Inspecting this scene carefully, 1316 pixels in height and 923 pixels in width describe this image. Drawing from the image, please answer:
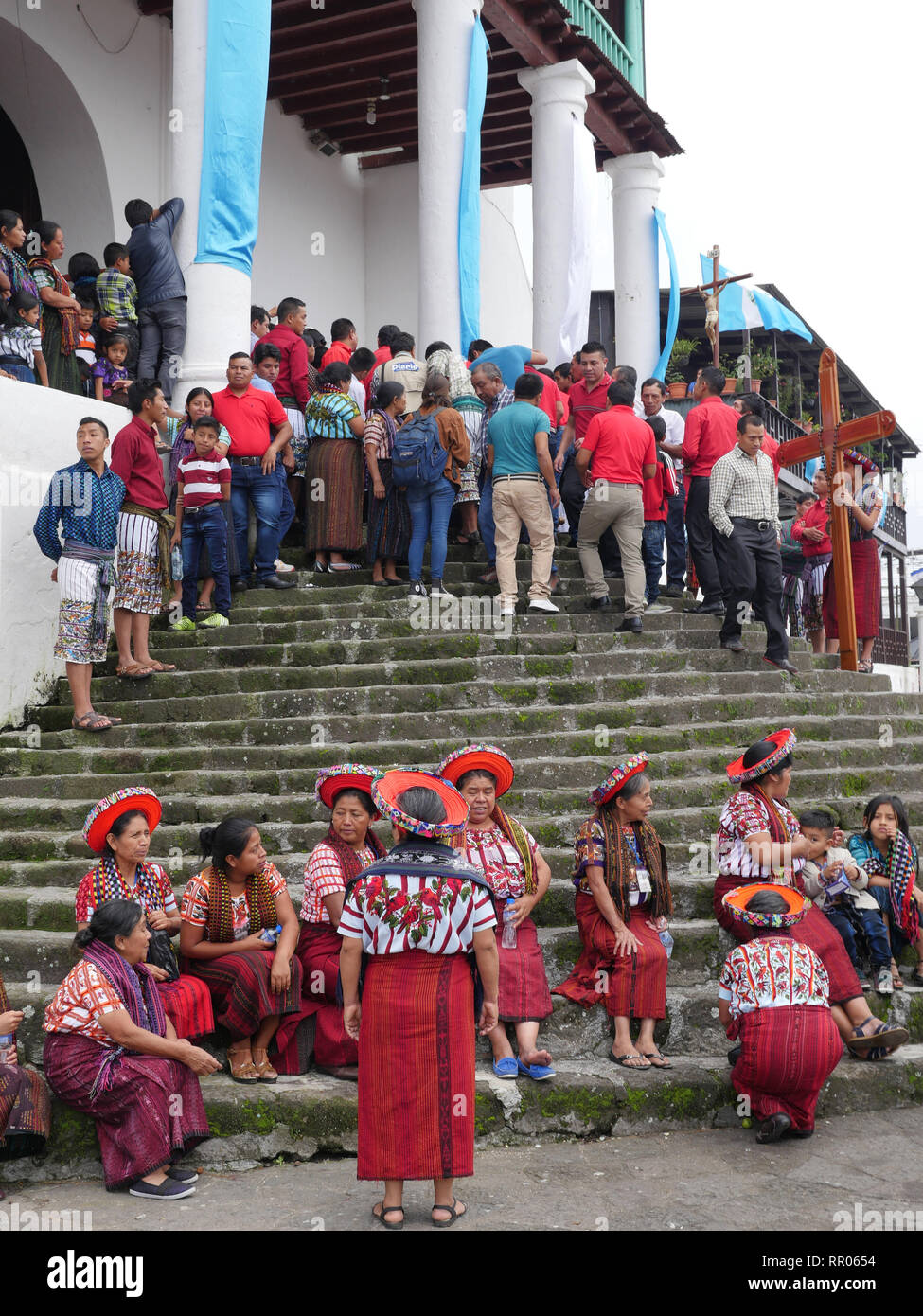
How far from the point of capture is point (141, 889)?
4832 mm

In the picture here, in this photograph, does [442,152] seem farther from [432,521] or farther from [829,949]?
[829,949]

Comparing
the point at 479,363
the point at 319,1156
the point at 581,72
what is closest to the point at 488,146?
the point at 581,72

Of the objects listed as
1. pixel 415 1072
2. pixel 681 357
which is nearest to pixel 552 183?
pixel 681 357

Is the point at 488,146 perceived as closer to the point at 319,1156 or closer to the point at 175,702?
the point at 175,702

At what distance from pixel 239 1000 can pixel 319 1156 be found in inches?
24.5

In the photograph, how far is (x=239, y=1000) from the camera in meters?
4.66

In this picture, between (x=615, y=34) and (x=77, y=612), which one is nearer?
(x=77, y=612)

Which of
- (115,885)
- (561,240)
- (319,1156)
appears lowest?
(319,1156)

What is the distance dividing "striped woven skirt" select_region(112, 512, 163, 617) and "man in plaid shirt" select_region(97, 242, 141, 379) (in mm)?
2366

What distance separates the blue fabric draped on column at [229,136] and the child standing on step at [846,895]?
6.26m

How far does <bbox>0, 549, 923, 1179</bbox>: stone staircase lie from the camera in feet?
15.2

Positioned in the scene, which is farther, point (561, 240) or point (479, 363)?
point (561, 240)

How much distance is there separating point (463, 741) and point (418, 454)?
243 cm

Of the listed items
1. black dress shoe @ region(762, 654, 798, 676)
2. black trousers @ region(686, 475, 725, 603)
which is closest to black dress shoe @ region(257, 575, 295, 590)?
black trousers @ region(686, 475, 725, 603)
